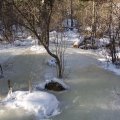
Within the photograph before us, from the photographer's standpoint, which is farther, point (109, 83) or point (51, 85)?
point (109, 83)

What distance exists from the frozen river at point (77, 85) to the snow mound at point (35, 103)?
228mm

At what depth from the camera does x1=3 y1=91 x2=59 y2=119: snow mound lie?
385 inches

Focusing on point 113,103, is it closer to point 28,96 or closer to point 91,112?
point 91,112

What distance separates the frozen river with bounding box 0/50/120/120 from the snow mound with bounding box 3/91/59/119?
9.0 inches

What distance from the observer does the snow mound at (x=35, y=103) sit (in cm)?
977

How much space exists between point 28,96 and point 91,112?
6.42ft

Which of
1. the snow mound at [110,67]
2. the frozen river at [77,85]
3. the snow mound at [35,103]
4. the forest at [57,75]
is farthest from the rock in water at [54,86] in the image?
the snow mound at [110,67]

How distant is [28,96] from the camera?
10.4m

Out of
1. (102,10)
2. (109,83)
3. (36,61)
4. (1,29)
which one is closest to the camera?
(109,83)

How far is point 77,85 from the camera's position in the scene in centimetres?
1312

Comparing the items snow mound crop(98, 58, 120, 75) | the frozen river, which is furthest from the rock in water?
snow mound crop(98, 58, 120, 75)

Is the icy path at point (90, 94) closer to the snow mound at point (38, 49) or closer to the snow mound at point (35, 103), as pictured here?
the snow mound at point (35, 103)

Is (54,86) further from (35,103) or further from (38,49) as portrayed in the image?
(38,49)

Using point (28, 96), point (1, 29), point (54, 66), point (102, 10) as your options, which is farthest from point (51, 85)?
point (102, 10)
